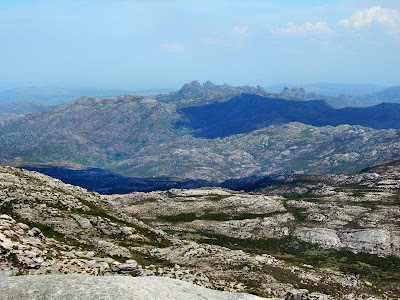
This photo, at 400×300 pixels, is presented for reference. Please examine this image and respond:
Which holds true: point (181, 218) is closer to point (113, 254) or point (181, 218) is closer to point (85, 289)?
point (113, 254)

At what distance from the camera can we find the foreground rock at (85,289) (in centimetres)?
3128

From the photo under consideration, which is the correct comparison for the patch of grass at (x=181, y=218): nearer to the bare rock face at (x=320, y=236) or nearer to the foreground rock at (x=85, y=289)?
the bare rock face at (x=320, y=236)

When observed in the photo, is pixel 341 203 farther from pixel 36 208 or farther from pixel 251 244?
pixel 36 208

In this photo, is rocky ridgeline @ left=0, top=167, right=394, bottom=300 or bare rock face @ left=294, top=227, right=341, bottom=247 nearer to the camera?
rocky ridgeline @ left=0, top=167, right=394, bottom=300

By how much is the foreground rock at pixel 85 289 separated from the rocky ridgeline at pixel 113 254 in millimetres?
1808

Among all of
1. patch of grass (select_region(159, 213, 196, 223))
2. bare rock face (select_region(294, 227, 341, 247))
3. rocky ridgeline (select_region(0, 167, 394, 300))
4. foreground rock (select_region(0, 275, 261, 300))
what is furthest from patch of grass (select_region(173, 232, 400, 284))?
foreground rock (select_region(0, 275, 261, 300))

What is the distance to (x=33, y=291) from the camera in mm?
31609

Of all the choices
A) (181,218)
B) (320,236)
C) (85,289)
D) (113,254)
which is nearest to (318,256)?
(320,236)

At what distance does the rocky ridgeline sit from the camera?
47594 mm

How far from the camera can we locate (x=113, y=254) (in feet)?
191

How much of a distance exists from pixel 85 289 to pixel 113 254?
26901mm

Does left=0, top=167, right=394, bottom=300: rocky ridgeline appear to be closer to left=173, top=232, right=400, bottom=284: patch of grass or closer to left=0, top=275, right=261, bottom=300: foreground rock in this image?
left=0, top=275, right=261, bottom=300: foreground rock

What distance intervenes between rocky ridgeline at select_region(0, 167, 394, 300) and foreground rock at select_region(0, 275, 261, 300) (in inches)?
71.2

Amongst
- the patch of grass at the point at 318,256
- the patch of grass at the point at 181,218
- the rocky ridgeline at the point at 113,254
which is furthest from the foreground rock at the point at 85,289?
the patch of grass at the point at 181,218
